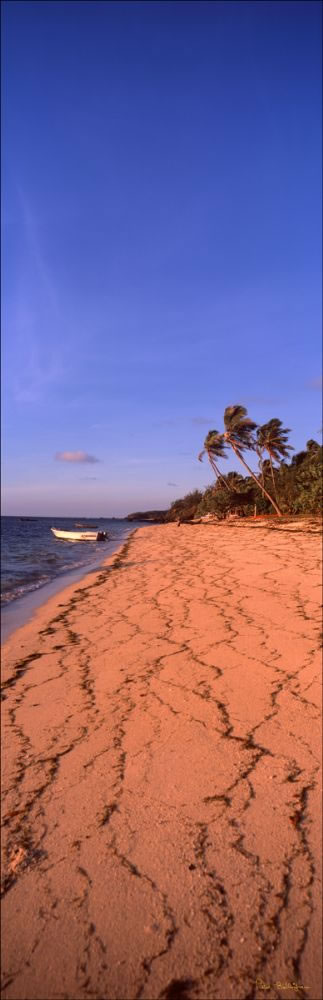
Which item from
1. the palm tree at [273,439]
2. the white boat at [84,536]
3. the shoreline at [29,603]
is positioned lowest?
the shoreline at [29,603]

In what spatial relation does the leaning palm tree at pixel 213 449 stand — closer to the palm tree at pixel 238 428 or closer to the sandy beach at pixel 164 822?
the palm tree at pixel 238 428

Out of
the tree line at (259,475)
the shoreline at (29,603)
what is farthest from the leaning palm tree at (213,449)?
the shoreline at (29,603)

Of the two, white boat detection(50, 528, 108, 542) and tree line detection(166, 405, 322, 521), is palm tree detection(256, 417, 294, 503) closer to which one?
tree line detection(166, 405, 322, 521)

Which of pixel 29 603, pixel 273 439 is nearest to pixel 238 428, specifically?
pixel 273 439

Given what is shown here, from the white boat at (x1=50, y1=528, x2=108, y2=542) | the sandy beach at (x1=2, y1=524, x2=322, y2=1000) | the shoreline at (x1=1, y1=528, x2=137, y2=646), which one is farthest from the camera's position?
the white boat at (x1=50, y1=528, x2=108, y2=542)

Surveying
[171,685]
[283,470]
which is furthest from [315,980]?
[283,470]

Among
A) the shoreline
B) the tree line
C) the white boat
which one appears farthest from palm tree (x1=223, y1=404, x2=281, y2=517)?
the shoreline

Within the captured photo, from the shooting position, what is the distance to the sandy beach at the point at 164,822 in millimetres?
1556

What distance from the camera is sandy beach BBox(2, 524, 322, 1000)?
5.10ft

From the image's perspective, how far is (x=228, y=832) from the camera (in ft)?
Answer: 6.72

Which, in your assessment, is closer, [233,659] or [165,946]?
[165,946]

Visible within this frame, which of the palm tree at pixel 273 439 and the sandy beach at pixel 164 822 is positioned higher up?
the palm tree at pixel 273 439

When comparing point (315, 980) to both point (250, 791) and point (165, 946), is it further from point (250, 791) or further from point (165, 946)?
point (250, 791)

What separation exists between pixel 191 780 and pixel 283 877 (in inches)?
26.8
